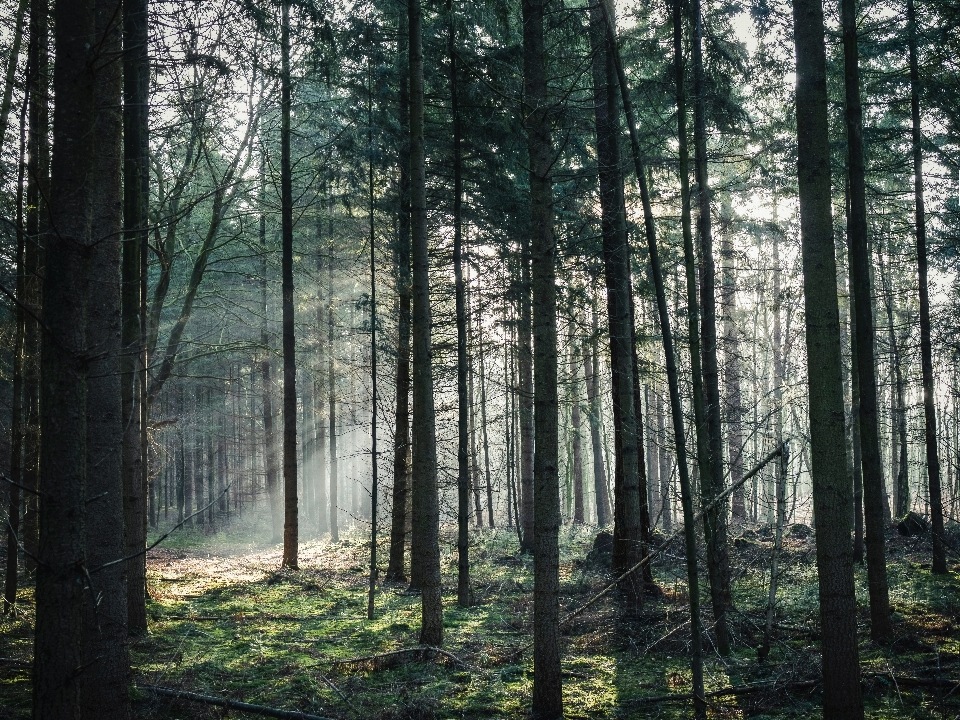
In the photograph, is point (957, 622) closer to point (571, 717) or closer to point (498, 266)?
point (571, 717)

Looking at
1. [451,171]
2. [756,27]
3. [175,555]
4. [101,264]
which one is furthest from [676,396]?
[175,555]

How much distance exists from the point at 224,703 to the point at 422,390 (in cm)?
393

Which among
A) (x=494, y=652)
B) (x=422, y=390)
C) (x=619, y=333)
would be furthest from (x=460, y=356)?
(x=494, y=652)

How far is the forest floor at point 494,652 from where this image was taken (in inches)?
240

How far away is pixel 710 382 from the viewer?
855 centimetres

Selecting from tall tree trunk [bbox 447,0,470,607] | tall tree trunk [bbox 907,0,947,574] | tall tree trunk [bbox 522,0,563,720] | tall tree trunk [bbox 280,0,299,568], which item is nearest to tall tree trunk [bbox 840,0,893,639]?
tall tree trunk [bbox 907,0,947,574]

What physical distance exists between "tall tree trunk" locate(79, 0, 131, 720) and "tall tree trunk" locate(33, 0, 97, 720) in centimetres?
83

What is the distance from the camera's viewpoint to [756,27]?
7152 mm

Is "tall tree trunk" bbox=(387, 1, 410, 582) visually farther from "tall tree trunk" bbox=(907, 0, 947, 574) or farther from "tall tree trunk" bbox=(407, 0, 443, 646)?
"tall tree trunk" bbox=(907, 0, 947, 574)

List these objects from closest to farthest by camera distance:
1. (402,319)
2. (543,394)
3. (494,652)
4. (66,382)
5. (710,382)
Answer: (66,382)
(543,394)
(494,652)
(710,382)
(402,319)

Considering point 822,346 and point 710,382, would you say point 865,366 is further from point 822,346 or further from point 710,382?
point 822,346

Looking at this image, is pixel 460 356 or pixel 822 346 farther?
pixel 460 356

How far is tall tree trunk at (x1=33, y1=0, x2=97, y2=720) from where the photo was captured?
312cm

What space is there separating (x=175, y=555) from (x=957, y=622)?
20000 millimetres
